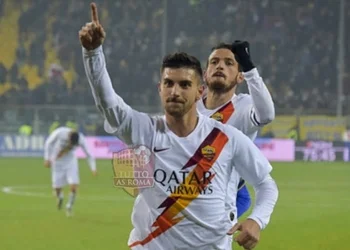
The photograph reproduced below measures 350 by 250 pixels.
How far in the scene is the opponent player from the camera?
4.82 metres

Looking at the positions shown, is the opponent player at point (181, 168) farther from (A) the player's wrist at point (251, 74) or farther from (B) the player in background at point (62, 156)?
(B) the player in background at point (62, 156)

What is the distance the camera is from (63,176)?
18.5 m

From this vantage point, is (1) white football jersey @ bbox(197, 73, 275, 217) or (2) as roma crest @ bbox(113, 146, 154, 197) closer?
(2) as roma crest @ bbox(113, 146, 154, 197)

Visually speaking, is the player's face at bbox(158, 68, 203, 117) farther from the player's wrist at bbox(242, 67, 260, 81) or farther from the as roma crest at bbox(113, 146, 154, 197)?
the player's wrist at bbox(242, 67, 260, 81)

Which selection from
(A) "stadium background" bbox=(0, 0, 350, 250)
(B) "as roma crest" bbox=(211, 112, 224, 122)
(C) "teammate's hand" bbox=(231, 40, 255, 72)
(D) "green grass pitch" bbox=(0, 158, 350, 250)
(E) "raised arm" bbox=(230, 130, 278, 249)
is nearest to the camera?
(E) "raised arm" bbox=(230, 130, 278, 249)

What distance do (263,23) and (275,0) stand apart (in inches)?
72.4

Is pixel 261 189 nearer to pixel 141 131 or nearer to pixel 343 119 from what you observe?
pixel 141 131

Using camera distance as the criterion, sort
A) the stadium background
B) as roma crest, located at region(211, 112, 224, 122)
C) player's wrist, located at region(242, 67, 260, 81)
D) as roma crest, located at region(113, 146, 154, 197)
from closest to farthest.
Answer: as roma crest, located at region(113, 146, 154, 197)
player's wrist, located at region(242, 67, 260, 81)
as roma crest, located at region(211, 112, 224, 122)
the stadium background

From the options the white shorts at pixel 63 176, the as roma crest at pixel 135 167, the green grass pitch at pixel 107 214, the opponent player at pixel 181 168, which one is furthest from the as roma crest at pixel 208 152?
the white shorts at pixel 63 176

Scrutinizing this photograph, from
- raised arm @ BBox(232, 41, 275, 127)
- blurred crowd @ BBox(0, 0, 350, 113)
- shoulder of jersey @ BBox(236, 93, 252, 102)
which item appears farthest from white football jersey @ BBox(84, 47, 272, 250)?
blurred crowd @ BBox(0, 0, 350, 113)

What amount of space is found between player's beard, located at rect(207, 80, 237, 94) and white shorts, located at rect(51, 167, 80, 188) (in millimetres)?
11328

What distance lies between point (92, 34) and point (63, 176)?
14339mm

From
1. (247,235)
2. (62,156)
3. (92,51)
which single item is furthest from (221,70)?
(62,156)

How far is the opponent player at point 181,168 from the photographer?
482cm
